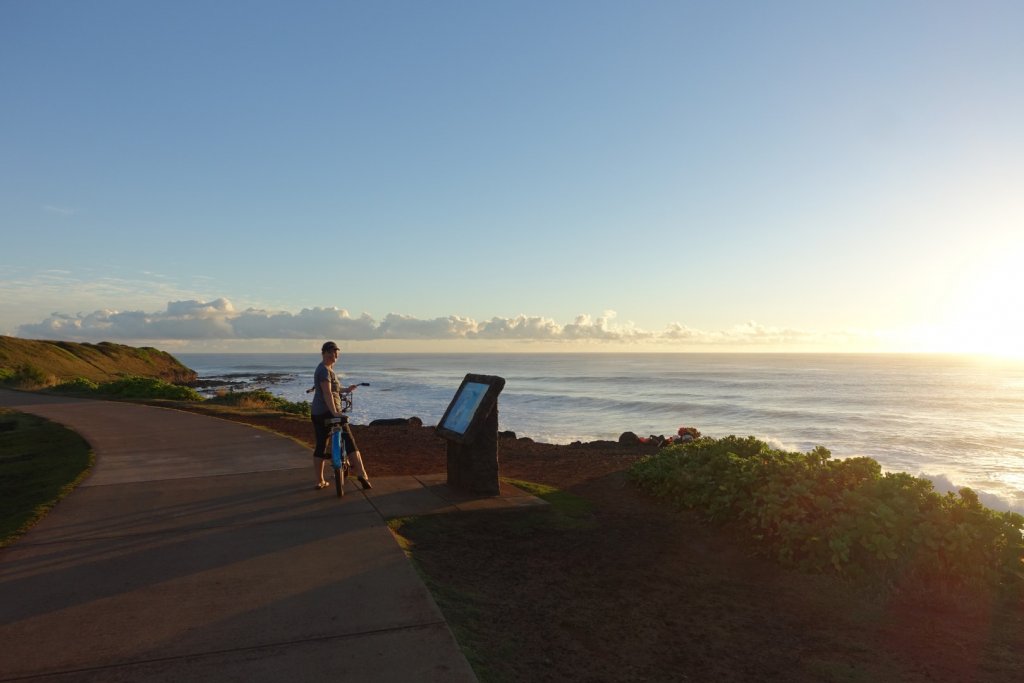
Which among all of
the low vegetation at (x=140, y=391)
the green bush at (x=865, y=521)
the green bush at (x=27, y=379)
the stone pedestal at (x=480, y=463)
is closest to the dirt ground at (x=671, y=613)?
the green bush at (x=865, y=521)

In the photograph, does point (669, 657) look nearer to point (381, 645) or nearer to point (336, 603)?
point (381, 645)

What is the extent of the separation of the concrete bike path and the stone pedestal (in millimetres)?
1209

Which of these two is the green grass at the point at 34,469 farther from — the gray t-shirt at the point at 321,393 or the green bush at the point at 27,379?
the green bush at the point at 27,379

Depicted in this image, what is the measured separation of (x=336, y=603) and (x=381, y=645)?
74 cm

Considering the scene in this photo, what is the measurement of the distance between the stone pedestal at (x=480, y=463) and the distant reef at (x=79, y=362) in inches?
1226

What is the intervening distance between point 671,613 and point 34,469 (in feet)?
30.8

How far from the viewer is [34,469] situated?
9.09m

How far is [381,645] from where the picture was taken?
3.70 meters

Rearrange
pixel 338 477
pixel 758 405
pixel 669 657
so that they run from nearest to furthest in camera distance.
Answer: pixel 669 657 → pixel 338 477 → pixel 758 405

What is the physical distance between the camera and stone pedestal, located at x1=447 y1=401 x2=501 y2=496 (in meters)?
7.45

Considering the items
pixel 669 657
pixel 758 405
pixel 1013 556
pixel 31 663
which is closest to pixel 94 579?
pixel 31 663

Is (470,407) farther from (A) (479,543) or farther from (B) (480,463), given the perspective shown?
(A) (479,543)

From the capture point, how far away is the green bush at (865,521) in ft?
17.3

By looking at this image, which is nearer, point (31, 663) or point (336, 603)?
point (31, 663)
